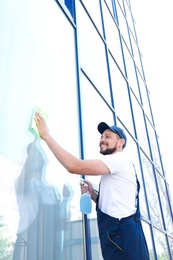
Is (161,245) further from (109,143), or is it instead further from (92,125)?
(109,143)

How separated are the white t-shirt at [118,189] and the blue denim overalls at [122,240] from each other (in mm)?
56

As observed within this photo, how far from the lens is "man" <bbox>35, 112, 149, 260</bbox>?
154 centimetres

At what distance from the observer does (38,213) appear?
168 cm

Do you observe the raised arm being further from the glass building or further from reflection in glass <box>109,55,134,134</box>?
reflection in glass <box>109,55,134,134</box>

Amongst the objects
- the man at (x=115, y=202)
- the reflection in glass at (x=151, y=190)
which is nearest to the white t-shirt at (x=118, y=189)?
the man at (x=115, y=202)

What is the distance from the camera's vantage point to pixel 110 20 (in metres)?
5.52

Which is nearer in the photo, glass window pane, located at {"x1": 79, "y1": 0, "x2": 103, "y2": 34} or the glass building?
the glass building

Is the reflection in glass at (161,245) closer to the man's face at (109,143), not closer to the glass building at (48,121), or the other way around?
the glass building at (48,121)

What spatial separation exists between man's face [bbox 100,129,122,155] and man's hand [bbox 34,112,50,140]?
472 millimetres

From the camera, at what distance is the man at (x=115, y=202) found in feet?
5.07

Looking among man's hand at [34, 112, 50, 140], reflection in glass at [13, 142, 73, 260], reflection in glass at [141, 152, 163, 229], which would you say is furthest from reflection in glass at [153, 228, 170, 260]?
man's hand at [34, 112, 50, 140]

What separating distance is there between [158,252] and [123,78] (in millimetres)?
3187

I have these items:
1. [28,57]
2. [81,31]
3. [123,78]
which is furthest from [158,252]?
[28,57]

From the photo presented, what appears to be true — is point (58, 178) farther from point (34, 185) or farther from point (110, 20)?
point (110, 20)
